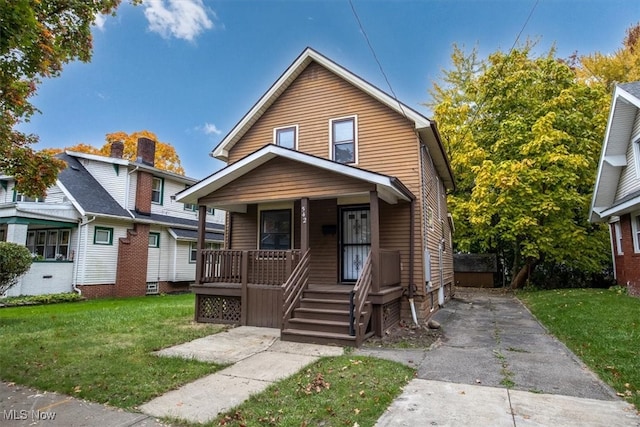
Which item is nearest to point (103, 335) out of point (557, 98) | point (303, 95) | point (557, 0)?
point (303, 95)

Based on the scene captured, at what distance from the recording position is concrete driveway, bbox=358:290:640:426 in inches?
147

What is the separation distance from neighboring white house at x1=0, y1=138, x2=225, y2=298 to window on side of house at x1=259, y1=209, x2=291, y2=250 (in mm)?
8993

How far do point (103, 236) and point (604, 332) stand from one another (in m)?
17.8

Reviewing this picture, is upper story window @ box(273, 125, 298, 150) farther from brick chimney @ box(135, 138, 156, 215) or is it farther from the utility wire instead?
brick chimney @ box(135, 138, 156, 215)

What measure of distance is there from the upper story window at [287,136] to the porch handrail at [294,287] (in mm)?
4043

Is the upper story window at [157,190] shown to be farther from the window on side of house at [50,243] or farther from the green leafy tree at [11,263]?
the green leafy tree at [11,263]

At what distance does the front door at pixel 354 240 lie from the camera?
Answer: 986 centimetres

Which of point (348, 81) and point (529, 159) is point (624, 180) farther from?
point (348, 81)

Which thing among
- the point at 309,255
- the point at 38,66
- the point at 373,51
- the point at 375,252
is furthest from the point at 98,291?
the point at 373,51

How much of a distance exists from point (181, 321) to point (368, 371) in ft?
19.3

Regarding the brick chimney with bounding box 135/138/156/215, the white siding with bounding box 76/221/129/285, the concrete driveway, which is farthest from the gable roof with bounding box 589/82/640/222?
the white siding with bounding box 76/221/129/285

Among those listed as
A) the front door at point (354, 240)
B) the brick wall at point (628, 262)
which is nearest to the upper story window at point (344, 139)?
the front door at point (354, 240)

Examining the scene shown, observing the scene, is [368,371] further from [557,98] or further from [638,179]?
[557,98]

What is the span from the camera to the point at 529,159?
56.6 feet
